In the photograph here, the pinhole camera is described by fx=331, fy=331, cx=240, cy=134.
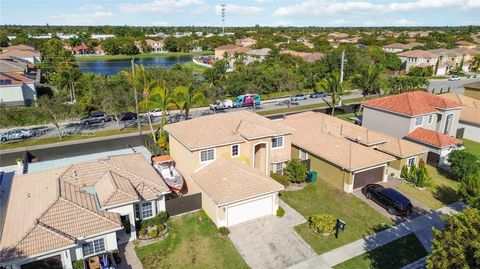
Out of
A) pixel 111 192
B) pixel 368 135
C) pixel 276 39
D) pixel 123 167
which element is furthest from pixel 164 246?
pixel 276 39

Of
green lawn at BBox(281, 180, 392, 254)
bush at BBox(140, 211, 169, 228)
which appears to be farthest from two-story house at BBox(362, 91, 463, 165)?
bush at BBox(140, 211, 169, 228)

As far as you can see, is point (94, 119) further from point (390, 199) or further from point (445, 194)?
point (445, 194)

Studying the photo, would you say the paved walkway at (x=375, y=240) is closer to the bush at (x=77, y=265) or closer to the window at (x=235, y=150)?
the window at (x=235, y=150)

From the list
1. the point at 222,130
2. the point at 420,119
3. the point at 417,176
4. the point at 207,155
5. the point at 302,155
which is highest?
the point at 222,130

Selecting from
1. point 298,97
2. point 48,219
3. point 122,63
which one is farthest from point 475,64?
point 122,63

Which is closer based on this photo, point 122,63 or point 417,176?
point 417,176
